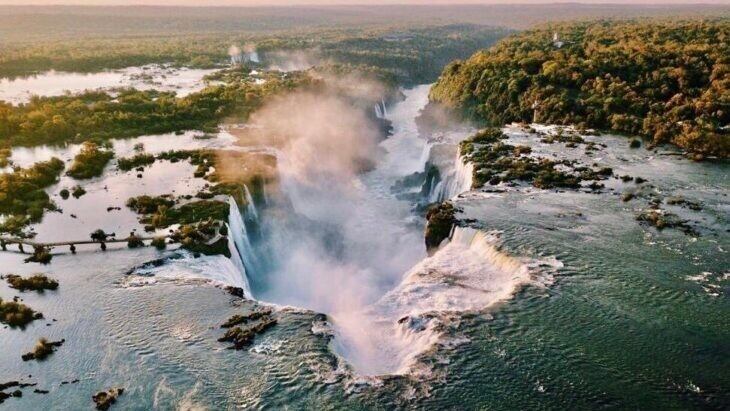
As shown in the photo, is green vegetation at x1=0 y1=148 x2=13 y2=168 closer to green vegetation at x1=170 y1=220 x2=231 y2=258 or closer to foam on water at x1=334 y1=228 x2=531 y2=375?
green vegetation at x1=170 y1=220 x2=231 y2=258

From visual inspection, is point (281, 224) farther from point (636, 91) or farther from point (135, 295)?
point (636, 91)

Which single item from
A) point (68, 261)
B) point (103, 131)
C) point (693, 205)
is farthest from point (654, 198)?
point (103, 131)

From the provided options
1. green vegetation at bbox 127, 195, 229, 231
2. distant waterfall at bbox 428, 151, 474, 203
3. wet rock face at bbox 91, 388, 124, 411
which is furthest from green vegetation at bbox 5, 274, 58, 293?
distant waterfall at bbox 428, 151, 474, 203

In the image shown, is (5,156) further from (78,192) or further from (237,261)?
(237,261)

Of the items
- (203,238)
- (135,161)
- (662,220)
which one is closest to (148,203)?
(203,238)

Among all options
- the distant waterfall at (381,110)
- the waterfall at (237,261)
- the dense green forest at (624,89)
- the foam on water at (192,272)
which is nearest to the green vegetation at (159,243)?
the foam on water at (192,272)
